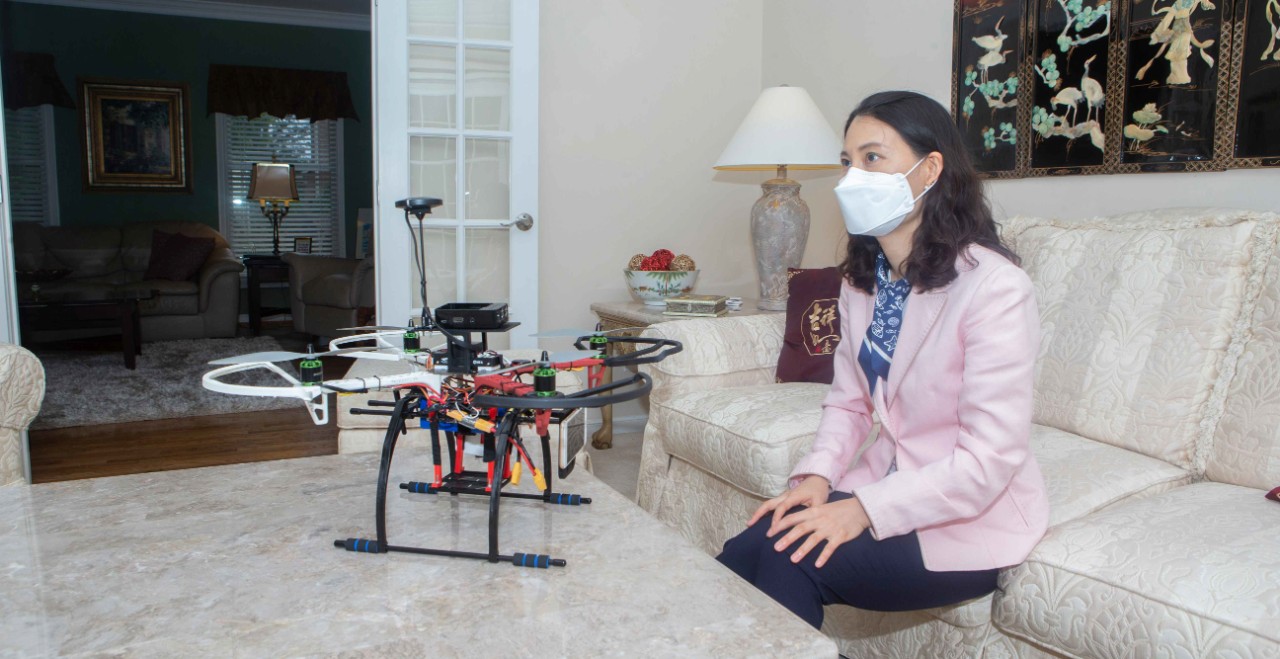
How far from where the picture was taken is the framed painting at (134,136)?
6977 millimetres

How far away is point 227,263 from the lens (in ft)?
19.9

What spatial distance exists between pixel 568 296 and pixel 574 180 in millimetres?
459

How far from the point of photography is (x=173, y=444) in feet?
11.5

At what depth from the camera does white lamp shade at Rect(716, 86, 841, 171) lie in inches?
111

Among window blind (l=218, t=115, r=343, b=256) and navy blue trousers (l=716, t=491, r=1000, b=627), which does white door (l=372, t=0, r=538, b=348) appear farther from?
window blind (l=218, t=115, r=343, b=256)

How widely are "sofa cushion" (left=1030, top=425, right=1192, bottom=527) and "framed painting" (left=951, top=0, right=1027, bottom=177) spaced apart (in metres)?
1.07

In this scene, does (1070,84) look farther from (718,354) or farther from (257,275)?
(257,275)

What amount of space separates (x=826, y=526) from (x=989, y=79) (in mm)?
1879

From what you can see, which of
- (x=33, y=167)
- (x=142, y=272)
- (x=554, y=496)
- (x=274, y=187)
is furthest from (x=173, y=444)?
(x=33, y=167)

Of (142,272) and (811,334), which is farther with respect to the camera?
(142,272)

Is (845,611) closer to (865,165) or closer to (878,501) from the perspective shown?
(878,501)

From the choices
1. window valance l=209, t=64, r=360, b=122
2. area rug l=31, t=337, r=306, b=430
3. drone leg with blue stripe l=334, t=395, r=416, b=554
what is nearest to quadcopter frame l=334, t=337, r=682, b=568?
drone leg with blue stripe l=334, t=395, r=416, b=554

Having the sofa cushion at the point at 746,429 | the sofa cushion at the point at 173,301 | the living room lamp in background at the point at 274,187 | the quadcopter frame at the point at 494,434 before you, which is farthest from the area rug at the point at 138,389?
the quadcopter frame at the point at 494,434

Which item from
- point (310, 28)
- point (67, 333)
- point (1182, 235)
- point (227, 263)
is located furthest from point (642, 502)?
point (310, 28)
